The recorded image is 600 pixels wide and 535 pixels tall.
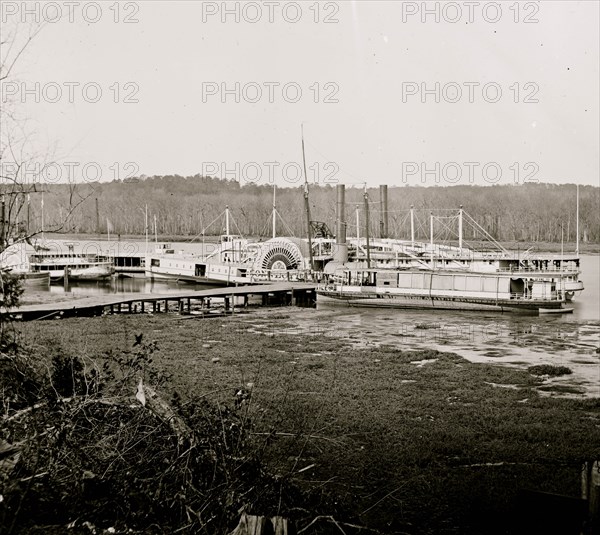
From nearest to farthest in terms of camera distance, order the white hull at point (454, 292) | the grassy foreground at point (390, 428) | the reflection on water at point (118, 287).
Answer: the grassy foreground at point (390, 428)
the white hull at point (454, 292)
the reflection on water at point (118, 287)

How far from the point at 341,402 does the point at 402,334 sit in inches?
648

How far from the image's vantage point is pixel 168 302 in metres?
45.3

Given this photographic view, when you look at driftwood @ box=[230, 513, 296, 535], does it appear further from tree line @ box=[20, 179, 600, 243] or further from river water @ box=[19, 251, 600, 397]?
tree line @ box=[20, 179, 600, 243]

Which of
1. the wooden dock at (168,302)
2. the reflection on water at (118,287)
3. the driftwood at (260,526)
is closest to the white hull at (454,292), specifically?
the wooden dock at (168,302)

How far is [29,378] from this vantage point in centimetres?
895

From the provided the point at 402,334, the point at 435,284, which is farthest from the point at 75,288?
the point at 402,334

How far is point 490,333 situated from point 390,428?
20240mm

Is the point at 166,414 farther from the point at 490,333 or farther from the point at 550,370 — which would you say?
the point at 490,333

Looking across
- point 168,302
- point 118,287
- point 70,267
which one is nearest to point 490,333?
point 168,302

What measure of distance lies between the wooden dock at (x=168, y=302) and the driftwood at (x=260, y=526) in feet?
62.7

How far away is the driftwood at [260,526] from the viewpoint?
19.0 feet

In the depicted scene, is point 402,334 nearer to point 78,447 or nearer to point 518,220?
point 78,447

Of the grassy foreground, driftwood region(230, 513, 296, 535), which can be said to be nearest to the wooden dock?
the grassy foreground

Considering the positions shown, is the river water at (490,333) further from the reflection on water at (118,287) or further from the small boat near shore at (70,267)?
the small boat near shore at (70,267)
